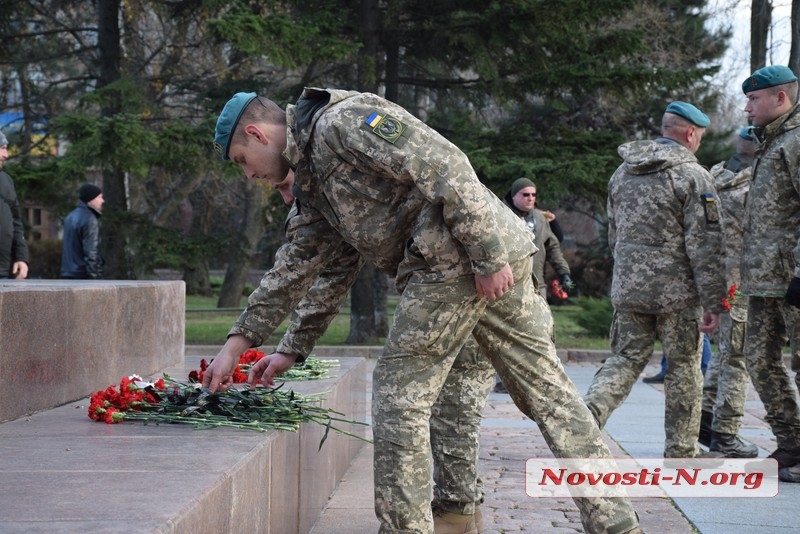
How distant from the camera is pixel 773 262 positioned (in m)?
5.71

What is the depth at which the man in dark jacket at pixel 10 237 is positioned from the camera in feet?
29.4

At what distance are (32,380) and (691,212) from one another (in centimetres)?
361

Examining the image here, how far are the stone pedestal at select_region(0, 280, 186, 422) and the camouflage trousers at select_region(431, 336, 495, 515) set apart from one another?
69.8 inches

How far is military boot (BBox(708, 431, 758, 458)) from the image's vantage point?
6363 millimetres

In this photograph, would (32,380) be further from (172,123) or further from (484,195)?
(172,123)

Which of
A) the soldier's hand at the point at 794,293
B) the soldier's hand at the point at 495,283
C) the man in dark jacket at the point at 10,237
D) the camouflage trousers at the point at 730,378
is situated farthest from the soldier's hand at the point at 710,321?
the man in dark jacket at the point at 10,237

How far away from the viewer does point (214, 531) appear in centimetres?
288

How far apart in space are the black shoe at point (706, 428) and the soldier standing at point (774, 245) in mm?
846

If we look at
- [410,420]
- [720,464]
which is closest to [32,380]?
[410,420]

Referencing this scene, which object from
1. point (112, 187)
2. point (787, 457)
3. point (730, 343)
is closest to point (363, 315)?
point (112, 187)

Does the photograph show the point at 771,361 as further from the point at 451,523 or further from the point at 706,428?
the point at 451,523

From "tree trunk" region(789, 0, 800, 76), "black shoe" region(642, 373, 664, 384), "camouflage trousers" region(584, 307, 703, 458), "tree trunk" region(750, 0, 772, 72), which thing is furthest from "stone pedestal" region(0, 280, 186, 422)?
"tree trunk" region(750, 0, 772, 72)

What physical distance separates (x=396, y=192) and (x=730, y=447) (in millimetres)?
3732

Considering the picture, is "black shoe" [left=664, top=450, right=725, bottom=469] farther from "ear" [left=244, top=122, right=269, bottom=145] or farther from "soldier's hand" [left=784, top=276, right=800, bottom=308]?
"ear" [left=244, top=122, right=269, bottom=145]
